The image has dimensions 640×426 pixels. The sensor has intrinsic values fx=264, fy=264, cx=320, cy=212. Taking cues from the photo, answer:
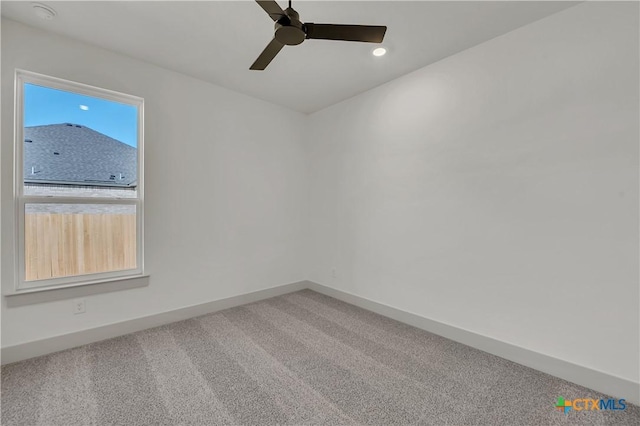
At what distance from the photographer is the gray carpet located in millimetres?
1611

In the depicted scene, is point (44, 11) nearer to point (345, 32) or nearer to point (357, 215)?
point (345, 32)

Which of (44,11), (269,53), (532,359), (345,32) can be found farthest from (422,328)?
(44,11)

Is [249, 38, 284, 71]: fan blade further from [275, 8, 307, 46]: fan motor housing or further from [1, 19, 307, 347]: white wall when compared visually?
[1, 19, 307, 347]: white wall

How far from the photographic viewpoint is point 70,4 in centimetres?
193

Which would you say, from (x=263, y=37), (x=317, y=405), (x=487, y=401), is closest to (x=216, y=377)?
(x=317, y=405)

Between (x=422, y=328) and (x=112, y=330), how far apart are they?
3075 mm

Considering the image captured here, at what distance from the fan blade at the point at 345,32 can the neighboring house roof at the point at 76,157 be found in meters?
2.23

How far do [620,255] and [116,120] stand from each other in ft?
14.1

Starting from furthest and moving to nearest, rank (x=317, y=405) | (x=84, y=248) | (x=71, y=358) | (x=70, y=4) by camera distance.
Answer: (x=84, y=248), (x=71, y=358), (x=70, y=4), (x=317, y=405)

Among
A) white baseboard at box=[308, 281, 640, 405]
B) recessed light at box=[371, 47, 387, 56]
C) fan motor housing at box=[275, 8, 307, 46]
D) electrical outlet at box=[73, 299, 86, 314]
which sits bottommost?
white baseboard at box=[308, 281, 640, 405]

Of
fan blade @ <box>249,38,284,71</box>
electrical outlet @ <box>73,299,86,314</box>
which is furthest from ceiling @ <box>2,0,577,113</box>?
electrical outlet @ <box>73,299,86,314</box>

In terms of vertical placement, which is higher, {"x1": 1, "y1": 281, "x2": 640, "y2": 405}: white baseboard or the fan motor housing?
the fan motor housing

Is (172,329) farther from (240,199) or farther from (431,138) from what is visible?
(431,138)

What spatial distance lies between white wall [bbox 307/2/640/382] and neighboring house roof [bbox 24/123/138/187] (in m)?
2.70
